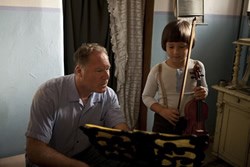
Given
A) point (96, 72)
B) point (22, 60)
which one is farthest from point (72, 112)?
point (22, 60)

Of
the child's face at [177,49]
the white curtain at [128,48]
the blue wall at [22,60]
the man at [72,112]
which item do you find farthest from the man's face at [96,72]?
the white curtain at [128,48]

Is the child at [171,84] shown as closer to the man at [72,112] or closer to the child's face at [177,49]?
the child's face at [177,49]

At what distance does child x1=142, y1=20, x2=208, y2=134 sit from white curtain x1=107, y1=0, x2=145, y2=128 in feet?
1.91

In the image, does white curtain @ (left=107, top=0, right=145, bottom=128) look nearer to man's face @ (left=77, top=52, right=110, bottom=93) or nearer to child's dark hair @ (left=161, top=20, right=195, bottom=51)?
child's dark hair @ (left=161, top=20, right=195, bottom=51)

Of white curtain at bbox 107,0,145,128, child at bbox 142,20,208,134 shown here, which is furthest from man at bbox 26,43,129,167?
white curtain at bbox 107,0,145,128

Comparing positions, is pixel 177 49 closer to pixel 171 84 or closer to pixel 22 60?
pixel 171 84

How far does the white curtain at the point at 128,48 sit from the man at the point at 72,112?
30.6 inches

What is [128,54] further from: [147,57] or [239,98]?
[239,98]

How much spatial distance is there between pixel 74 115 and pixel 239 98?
1255 millimetres

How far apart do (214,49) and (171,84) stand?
3.38 ft

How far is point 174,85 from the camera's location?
1.64 m

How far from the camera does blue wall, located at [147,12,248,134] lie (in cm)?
236

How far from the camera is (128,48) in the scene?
2217 mm

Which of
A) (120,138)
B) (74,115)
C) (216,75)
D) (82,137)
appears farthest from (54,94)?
(216,75)
